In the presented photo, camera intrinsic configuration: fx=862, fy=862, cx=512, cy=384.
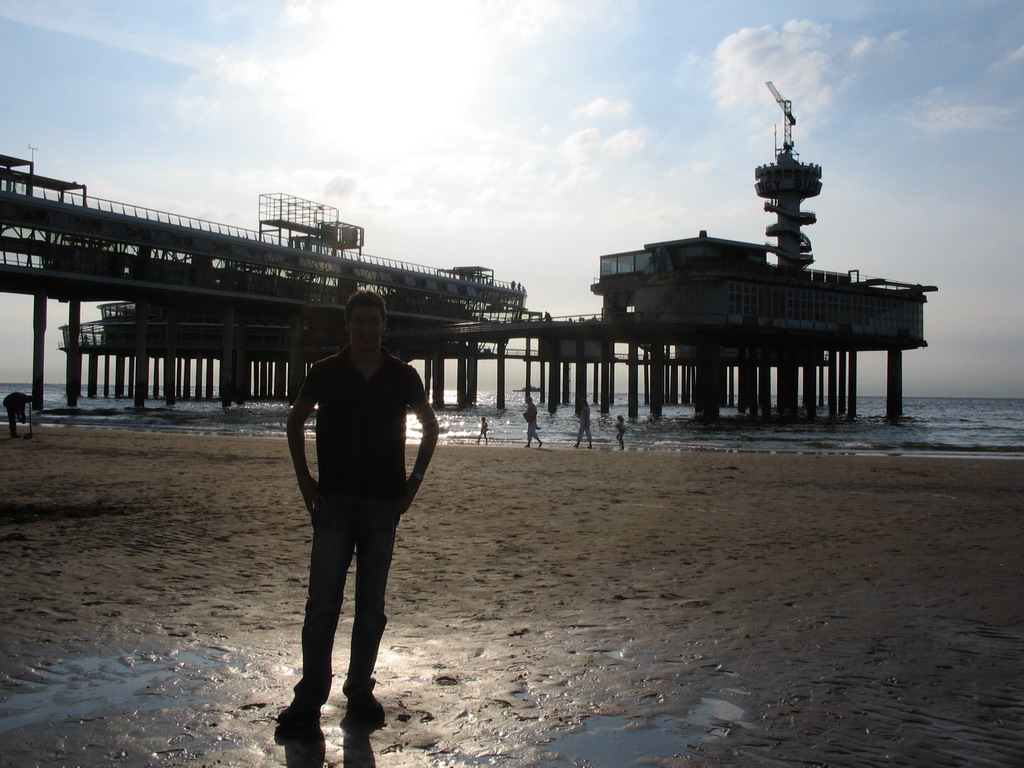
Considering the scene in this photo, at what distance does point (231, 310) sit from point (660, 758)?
6599 centimetres

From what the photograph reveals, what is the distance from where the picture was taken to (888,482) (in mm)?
13977

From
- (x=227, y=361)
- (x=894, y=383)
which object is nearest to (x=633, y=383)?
(x=894, y=383)

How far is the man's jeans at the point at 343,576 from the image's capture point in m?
3.48

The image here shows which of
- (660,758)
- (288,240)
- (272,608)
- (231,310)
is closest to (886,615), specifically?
(660,758)

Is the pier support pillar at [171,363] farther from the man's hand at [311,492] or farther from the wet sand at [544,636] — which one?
the man's hand at [311,492]

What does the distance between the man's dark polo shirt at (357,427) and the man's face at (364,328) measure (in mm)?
93

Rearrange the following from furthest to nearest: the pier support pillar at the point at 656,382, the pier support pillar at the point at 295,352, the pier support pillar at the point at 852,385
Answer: the pier support pillar at the point at 295,352 < the pier support pillar at the point at 852,385 < the pier support pillar at the point at 656,382

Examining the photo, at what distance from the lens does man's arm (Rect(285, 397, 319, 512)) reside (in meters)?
3.54

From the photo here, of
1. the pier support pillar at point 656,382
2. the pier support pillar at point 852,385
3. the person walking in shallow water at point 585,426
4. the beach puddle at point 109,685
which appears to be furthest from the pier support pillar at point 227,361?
the beach puddle at point 109,685

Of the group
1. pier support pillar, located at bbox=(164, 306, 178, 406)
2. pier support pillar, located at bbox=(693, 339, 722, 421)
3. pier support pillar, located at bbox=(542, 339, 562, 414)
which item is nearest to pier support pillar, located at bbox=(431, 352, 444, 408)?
pier support pillar, located at bbox=(542, 339, 562, 414)

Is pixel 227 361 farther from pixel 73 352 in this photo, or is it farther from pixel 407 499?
pixel 407 499

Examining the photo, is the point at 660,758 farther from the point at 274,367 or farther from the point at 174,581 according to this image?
the point at 274,367

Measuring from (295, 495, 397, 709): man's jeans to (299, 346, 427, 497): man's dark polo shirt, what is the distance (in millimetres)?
75

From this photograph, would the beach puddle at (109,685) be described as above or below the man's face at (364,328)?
below
